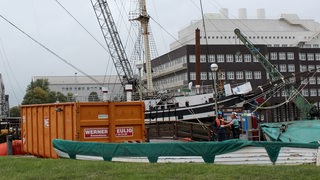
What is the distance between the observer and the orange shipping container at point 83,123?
52.1 ft

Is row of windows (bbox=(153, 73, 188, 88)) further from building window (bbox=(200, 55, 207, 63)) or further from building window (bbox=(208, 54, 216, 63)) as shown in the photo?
building window (bbox=(208, 54, 216, 63))

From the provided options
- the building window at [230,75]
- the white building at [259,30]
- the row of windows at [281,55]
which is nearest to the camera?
the building window at [230,75]

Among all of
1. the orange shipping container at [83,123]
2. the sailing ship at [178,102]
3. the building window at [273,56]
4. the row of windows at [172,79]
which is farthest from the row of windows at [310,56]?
the orange shipping container at [83,123]

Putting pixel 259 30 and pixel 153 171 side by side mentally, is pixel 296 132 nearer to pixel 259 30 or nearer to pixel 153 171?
pixel 153 171

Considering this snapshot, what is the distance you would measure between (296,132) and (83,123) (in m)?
9.03

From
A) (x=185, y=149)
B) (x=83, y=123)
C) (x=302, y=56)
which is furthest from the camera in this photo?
(x=302, y=56)

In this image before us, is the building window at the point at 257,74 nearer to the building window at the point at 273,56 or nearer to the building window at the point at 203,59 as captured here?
the building window at the point at 273,56

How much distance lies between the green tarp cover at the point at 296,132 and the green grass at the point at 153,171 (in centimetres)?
891

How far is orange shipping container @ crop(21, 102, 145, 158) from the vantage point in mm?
15878

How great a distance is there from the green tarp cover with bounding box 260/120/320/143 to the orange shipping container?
6.25 meters

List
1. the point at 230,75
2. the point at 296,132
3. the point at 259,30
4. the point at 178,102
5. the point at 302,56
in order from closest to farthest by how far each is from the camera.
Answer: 1. the point at 296,132
2. the point at 178,102
3. the point at 230,75
4. the point at 302,56
5. the point at 259,30

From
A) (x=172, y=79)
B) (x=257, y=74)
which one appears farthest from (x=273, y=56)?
(x=172, y=79)

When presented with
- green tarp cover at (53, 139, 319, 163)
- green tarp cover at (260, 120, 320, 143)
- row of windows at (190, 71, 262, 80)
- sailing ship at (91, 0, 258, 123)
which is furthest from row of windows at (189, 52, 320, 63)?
green tarp cover at (53, 139, 319, 163)

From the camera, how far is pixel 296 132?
65.1 feet
